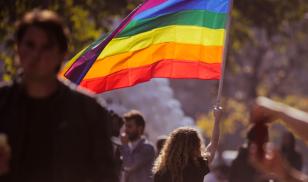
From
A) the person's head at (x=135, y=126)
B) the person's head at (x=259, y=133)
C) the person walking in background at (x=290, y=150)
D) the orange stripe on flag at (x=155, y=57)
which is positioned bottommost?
the person walking in background at (x=290, y=150)

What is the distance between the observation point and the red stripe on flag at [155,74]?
1095 cm

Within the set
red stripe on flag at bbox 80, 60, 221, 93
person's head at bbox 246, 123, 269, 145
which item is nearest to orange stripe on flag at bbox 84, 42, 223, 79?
red stripe on flag at bbox 80, 60, 221, 93

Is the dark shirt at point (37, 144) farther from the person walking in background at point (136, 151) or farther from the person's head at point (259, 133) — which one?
the person walking in background at point (136, 151)

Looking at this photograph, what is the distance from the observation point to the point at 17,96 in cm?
505

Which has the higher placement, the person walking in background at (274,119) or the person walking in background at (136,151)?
the person walking in background at (274,119)

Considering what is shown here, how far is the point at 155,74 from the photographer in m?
11.2

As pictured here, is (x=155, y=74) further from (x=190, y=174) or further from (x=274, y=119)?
(x=274, y=119)

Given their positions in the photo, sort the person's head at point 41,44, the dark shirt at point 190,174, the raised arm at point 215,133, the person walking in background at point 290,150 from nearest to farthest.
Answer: the person's head at point 41,44
the dark shirt at point 190,174
the raised arm at point 215,133
the person walking in background at point 290,150

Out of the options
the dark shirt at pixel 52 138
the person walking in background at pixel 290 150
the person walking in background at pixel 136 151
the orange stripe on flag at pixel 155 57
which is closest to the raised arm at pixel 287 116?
the dark shirt at pixel 52 138

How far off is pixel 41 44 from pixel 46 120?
1.09 ft

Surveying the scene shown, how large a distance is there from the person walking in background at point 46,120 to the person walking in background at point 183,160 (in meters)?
3.61

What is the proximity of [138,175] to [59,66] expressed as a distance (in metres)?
6.96

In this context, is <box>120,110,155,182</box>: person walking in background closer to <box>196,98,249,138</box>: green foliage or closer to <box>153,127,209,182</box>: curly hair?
<box>153,127,209,182</box>: curly hair

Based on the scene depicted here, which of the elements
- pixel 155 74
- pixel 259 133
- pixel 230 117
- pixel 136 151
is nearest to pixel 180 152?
pixel 155 74
